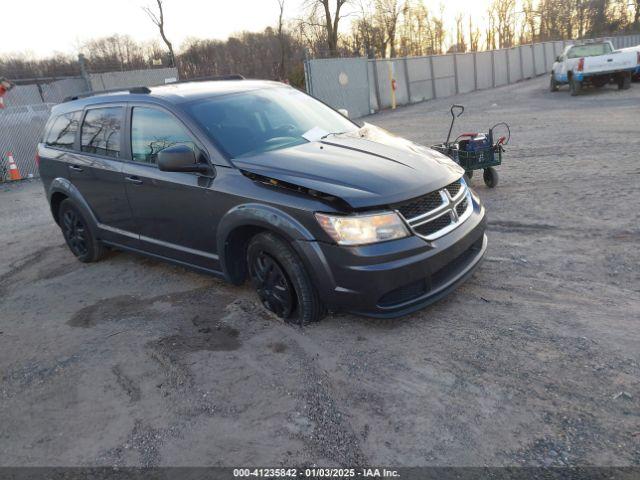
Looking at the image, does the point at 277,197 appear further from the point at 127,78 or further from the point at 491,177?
the point at 127,78

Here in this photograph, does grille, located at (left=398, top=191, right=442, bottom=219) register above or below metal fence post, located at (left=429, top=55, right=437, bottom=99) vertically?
below

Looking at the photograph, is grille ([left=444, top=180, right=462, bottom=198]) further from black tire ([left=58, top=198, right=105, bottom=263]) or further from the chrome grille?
black tire ([left=58, top=198, right=105, bottom=263])

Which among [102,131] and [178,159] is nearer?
[178,159]

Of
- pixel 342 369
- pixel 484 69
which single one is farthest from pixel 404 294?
pixel 484 69

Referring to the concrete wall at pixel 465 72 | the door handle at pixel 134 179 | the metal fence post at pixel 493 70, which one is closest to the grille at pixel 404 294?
the door handle at pixel 134 179

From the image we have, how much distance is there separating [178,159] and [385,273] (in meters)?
1.71

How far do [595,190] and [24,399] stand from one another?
617 cm

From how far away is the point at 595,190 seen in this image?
6.46 metres

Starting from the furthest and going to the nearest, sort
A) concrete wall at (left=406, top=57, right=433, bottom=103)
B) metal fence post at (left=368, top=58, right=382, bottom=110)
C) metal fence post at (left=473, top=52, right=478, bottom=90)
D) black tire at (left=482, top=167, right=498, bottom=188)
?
metal fence post at (left=473, top=52, right=478, bottom=90) < concrete wall at (left=406, top=57, right=433, bottom=103) < metal fence post at (left=368, top=58, right=382, bottom=110) < black tire at (left=482, top=167, right=498, bottom=188)

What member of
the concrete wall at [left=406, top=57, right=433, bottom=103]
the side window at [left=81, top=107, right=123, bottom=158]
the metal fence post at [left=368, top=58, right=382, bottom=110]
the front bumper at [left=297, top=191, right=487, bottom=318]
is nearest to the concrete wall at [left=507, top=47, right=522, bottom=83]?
the concrete wall at [left=406, top=57, right=433, bottom=103]

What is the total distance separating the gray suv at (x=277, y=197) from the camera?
11.3ft

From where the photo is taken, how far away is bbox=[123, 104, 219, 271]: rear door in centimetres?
418

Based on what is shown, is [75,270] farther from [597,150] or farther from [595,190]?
[597,150]

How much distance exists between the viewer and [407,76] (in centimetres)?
2442
